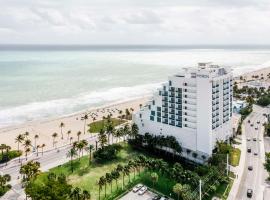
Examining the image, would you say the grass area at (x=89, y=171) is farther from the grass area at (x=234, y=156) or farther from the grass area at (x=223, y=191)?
the grass area at (x=234, y=156)

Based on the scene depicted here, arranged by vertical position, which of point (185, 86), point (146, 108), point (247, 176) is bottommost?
point (247, 176)

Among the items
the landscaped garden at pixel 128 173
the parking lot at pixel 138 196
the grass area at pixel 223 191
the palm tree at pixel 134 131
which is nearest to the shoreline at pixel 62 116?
the landscaped garden at pixel 128 173

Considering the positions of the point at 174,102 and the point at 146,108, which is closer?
the point at 174,102

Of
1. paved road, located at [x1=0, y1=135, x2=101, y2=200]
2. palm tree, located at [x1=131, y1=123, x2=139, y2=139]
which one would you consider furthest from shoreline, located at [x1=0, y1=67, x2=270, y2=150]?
palm tree, located at [x1=131, y1=123, x2=139, y2=139]

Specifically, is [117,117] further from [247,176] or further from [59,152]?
[247,176]

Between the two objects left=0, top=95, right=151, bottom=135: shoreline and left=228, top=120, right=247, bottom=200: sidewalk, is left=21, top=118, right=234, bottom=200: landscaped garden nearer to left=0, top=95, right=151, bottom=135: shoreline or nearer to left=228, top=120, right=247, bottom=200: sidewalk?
left=228, top=120, right=247, bottom=200: sidewalk

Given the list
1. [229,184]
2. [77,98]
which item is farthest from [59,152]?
[77,98]

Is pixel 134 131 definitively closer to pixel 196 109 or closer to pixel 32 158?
pixel 196 109

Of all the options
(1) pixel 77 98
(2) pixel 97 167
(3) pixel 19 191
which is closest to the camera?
(3) pixel 19 191
